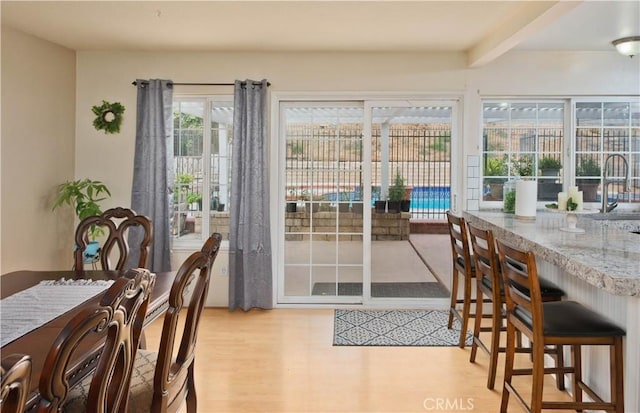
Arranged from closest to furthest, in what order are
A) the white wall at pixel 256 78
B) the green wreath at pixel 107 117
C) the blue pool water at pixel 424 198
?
the white wall at pixel 256 78
the green wreath at pixel 107 117
the blue pool water at pixel 424 198

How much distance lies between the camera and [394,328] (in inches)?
147

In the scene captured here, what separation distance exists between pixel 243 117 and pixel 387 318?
243 centimetres

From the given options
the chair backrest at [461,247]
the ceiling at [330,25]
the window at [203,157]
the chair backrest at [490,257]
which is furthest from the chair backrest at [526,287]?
the window at [203,157]

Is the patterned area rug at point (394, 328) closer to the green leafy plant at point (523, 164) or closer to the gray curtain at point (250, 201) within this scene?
the gray curtain at point (250, 201)

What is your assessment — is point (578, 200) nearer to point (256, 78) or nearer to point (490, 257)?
point (490, 257)

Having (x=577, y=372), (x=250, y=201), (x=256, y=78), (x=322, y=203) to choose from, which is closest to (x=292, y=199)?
(x=322, y=203)

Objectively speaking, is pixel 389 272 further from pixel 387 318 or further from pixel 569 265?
pixel 569 265

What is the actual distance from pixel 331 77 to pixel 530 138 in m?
2.13

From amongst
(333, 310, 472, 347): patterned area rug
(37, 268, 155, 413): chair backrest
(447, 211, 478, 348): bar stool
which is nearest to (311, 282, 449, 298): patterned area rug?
(333, 310, 472, 347): patterned area rug

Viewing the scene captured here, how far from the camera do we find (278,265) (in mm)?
4355

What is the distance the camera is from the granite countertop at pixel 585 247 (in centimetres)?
167

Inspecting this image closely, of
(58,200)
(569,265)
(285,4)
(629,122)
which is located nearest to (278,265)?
(58,200)

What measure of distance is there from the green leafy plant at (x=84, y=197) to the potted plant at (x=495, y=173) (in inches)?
152

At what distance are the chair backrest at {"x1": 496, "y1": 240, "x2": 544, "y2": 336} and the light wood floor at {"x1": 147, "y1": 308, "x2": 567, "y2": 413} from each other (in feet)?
2.47
